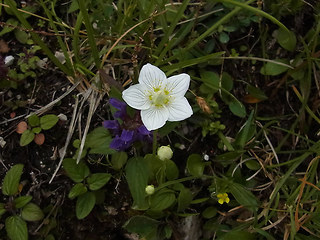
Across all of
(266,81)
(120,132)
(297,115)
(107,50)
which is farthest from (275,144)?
(107,50)

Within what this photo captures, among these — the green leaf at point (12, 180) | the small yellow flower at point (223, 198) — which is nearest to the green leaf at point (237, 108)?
the small yellow flower at point (223, 198)

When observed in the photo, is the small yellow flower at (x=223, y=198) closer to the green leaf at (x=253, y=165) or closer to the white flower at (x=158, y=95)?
the green leaf at (x=253, y=165)

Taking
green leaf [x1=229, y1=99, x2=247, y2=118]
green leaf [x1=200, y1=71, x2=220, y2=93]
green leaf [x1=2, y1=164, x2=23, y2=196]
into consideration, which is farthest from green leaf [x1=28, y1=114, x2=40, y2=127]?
green leaf [x1=229, y1=99, x2=247, y2=118]

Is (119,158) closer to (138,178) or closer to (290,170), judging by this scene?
(138,178)

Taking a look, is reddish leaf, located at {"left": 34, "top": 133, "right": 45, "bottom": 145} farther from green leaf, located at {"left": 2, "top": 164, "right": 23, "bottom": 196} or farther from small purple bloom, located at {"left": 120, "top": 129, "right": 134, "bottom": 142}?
small purple bloom, located at {"left": 120, "top": 129, "right": 134, "bottom": 142}

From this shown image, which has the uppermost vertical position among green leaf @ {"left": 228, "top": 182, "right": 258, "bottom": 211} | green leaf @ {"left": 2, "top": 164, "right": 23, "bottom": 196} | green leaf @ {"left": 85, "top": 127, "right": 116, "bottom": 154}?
green leaf @ {"left": 85, "top": 127, "right": 116, "bottom": 154}

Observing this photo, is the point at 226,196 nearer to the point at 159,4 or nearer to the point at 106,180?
the point at 106,180
